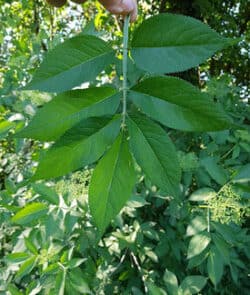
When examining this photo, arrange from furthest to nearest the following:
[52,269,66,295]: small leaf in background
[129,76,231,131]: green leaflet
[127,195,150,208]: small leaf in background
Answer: [127,195,150,208]: small leaf in background
[52,269,66,295]: small leaf in background
[129,76,231,131]: green leaflet

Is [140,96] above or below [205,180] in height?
above

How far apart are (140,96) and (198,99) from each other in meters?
0.09

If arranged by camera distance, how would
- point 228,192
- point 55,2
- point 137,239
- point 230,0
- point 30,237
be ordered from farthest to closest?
point 230,0, point 137,239, point 30,237, point 228,192, point 55,2

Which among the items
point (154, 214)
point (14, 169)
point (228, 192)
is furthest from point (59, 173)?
point (14, 169)

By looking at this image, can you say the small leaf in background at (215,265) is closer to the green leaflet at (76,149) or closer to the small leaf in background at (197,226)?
the small leaf in background at (197,226)

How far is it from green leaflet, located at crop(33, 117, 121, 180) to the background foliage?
1.58 ft

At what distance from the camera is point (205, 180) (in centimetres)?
151

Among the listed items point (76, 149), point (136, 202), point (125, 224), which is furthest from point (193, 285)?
point (76, 149)

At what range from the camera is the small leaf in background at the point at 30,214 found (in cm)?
132

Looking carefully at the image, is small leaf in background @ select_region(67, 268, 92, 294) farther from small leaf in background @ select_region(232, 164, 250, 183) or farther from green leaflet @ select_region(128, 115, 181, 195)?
green leaflet @ select_region(128, 115, 181, 195)

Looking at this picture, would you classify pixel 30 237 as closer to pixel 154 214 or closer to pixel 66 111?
pixel 154 214

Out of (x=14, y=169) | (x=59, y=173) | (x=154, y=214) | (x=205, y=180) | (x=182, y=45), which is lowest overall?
A: (x=154, y=214)

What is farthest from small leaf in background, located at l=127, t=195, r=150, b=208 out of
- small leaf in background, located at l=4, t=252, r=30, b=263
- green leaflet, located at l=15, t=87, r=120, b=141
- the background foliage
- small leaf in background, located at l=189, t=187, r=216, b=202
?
green leaflet, located at l=15, t=87, r=120, b=141

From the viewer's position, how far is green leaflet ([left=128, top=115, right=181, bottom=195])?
54cm
